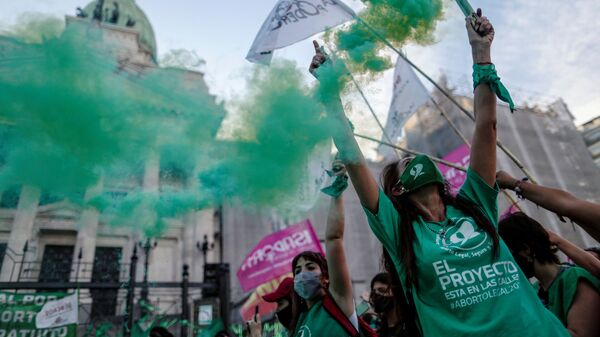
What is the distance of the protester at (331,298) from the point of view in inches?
101

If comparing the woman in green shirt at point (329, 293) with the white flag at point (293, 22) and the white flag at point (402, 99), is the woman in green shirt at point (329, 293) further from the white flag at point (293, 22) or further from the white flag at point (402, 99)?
the white flag at point (402, 99)

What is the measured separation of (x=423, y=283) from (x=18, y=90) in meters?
4.66

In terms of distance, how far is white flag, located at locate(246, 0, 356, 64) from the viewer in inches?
162

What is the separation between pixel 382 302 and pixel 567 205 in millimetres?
2151

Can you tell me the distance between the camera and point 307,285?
109 inches

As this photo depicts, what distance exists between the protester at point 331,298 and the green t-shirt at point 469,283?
2.46 feet

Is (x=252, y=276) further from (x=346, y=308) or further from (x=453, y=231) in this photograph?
(x=453, y=231)

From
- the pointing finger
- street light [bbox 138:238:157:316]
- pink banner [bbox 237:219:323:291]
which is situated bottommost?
the pointing finger

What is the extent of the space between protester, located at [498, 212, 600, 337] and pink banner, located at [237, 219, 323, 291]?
10286 mm

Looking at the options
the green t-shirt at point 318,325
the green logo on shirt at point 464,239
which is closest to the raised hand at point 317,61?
the green logo on shirt at point 464,239

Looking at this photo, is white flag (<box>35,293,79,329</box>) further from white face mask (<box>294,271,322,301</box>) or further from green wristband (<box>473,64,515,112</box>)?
green wristband (<box>473,64,515,112</box>)

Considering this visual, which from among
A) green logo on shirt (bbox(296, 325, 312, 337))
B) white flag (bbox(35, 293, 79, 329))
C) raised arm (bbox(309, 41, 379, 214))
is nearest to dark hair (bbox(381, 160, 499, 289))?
raised arm (bbox(309, 41, 379, 214))

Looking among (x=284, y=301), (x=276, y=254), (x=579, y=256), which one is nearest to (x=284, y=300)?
(x=284, y=301)

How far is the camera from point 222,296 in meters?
10.4
